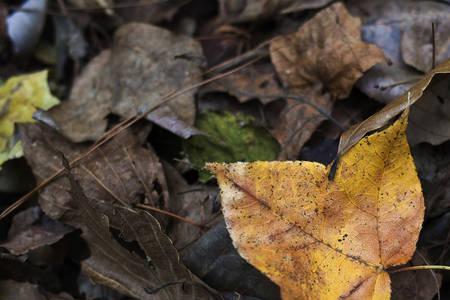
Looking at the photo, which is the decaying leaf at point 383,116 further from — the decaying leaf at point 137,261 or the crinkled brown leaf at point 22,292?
the crinkled brown leaf at point 22,292

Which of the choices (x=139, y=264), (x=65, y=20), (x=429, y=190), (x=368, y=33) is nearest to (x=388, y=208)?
(x=429, y=190)

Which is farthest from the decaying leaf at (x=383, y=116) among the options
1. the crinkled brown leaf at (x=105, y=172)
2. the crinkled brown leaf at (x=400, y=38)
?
the crinkled brown leaf at (x=105, y=172)

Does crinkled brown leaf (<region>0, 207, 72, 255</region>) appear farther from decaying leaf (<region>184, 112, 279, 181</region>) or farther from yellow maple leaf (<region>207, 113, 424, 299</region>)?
yellow maple leaf (<region>207, 113, 424, 299</region>)

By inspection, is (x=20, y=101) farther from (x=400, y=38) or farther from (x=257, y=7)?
(x=400, y=38)

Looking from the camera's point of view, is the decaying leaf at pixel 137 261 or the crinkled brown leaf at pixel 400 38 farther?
the crinkled brown leaf at pixel 400 38

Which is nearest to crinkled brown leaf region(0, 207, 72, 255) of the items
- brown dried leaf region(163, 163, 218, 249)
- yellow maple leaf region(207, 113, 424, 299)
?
brown dried leaf region(163, 163, 218, 249)

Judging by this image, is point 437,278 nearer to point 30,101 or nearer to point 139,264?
point 139,264
